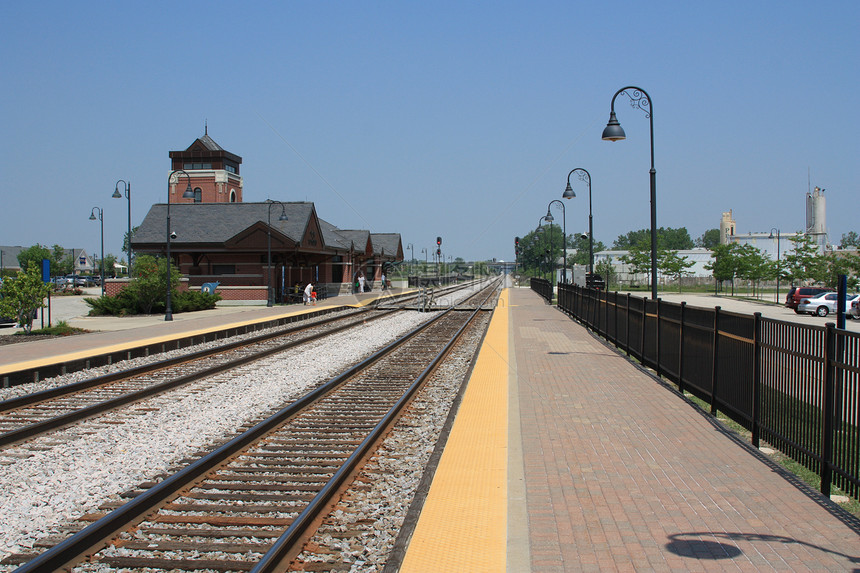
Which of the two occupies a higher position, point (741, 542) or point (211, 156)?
point (211, 156)

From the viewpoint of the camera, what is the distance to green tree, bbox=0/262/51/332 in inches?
846

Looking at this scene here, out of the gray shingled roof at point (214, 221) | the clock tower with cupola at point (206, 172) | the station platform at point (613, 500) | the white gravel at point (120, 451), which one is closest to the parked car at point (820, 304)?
the gray shingled roof at point (214, 221)

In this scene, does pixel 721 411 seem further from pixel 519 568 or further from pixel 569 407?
pixel 519 568

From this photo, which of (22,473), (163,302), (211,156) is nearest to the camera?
(22,473)

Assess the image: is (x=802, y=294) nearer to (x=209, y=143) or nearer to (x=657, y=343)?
(x=657, y=343)

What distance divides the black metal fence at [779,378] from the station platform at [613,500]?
12.8 inches

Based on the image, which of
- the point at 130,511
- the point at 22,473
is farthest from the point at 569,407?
the point at 22,473

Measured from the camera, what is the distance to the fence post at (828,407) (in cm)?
610

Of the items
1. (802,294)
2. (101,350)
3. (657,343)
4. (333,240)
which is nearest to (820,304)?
(802,294)

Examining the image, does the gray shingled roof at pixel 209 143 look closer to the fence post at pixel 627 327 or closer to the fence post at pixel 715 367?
the fence post at pixel 627 327

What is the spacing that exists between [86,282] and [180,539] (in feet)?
310

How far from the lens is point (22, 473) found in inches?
284

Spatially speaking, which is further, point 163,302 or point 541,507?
point 163,302

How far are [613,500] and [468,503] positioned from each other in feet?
4.10
